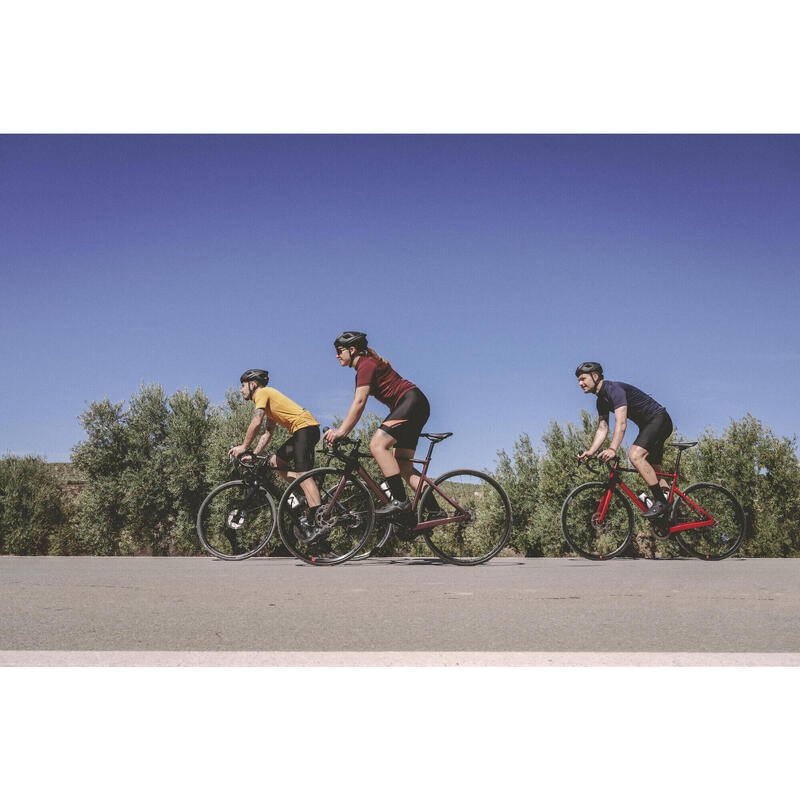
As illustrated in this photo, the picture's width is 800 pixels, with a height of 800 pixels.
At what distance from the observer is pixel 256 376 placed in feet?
25.2

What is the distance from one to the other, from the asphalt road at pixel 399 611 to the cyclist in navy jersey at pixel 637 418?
1.31 metres

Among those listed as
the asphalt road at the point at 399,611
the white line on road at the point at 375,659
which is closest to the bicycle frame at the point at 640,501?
the asphalt road at the point at 399,611

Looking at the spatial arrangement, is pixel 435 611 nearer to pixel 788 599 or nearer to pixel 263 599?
pixel 263 599

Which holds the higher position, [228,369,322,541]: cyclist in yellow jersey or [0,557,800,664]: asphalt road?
[228,369,322,541]: cyclist in yellow jersey

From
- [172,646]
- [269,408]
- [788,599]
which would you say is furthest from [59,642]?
[788,599]

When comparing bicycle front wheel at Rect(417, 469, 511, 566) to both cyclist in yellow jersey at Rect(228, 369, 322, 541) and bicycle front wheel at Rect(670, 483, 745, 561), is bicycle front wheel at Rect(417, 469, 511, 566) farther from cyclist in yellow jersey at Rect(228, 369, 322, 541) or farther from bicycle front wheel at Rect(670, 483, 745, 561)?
bicycle front wheel at Rect(670, 483, 745, 561)

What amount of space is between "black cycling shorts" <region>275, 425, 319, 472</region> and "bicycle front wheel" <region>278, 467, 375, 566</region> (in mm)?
796

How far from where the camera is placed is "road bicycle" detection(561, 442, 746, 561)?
791 cm

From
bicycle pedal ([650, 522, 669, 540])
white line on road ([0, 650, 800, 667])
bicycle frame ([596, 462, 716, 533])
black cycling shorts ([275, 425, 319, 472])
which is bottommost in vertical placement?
white line on road ([0, 650, 800, 667])

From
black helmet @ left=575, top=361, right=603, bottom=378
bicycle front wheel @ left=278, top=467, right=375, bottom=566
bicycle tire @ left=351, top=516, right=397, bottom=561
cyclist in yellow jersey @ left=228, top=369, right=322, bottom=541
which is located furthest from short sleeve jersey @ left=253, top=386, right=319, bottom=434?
black helmet @ left=575, top=361, right=603, bottom=378

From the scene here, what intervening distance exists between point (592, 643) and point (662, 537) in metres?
5.07

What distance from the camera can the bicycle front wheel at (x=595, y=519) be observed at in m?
7.91

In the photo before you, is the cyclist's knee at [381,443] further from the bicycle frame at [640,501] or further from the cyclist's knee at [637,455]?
the cyclist's knee at [637,455]

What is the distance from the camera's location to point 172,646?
3477mm
